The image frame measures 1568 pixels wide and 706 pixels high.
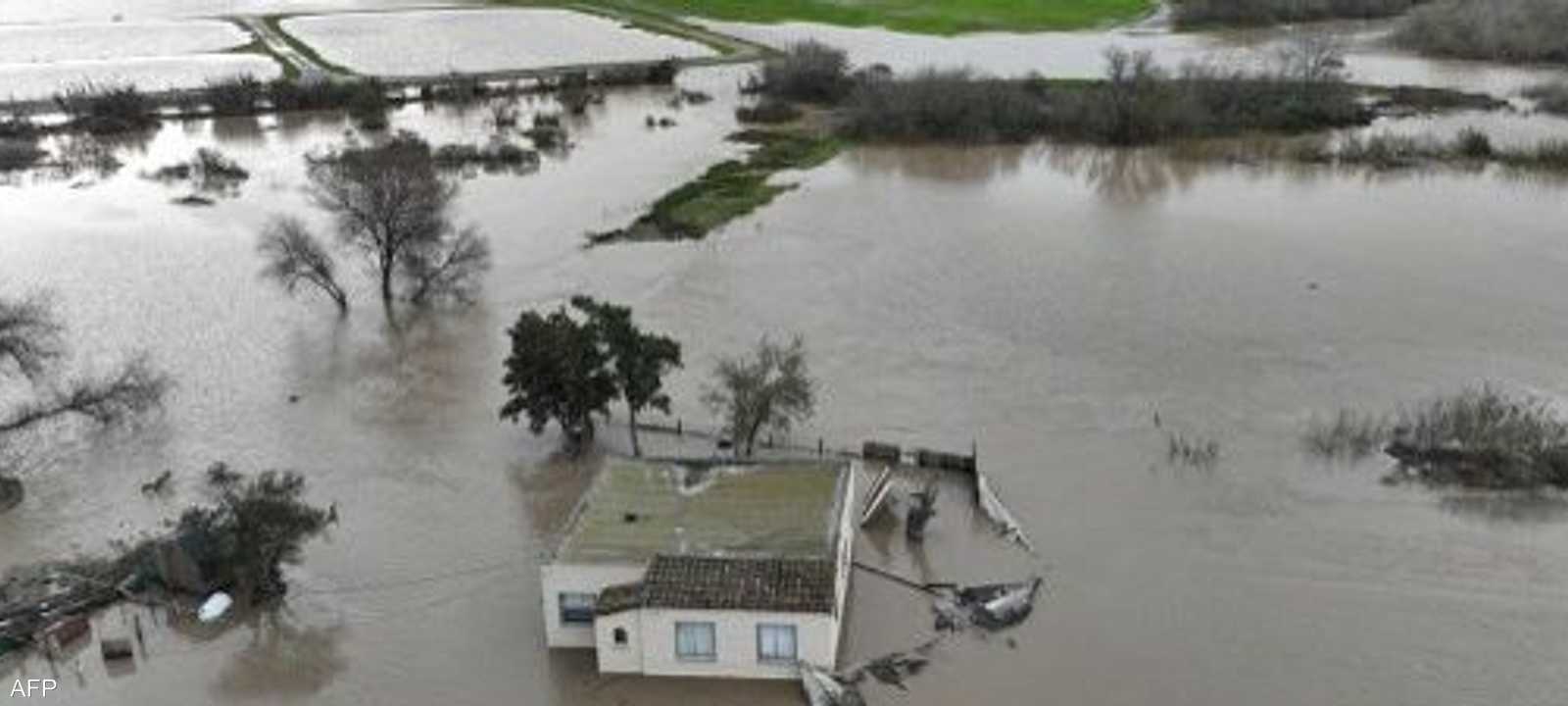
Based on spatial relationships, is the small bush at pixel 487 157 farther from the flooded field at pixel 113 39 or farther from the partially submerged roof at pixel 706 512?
the flooded field at pixel 113 39

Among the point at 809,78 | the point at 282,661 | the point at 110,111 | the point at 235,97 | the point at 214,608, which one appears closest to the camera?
the point at 282,661

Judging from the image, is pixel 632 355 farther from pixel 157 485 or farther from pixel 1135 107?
pixel 1135 107

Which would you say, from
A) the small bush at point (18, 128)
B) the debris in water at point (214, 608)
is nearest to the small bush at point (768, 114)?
the small bush at point (18, 128)

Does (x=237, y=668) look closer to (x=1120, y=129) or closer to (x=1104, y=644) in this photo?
(x=1104, y=644)

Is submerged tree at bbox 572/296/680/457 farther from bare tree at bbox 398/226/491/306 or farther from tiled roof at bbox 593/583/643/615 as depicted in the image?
bare tree at bbox 398/226/491/306

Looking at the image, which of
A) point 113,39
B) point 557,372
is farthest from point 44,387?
point 113,39

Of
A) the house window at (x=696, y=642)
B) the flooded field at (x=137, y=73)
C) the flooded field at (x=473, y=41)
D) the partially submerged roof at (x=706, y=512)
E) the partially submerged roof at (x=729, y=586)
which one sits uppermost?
the flooded field at (x=473, y=41)
